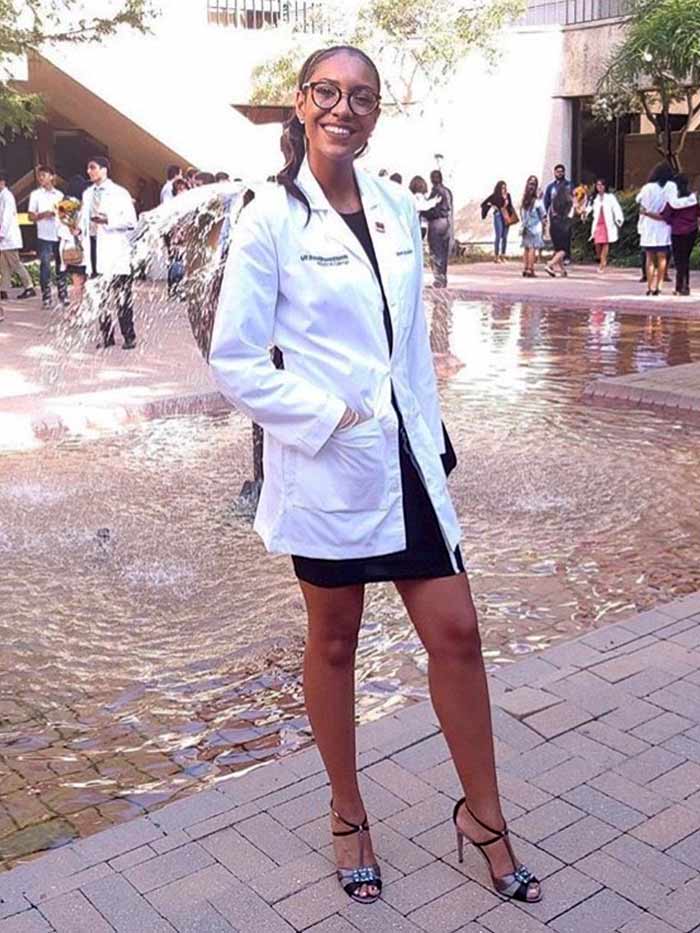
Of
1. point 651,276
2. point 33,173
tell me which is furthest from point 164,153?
point 651,276

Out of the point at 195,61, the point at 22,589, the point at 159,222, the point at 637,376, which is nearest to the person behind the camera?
the point at 22,589

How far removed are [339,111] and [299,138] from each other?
0.18 meters

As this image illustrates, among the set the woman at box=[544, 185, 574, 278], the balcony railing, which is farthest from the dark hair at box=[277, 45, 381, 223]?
the balcony railing

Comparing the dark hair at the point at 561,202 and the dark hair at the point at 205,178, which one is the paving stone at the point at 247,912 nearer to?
the dark hair at the point at 205,178

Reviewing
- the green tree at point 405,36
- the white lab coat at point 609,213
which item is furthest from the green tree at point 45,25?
the white lab coat at point 609,213

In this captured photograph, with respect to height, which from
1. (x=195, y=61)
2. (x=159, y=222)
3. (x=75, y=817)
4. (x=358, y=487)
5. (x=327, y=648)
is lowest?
(x=75, y=817)

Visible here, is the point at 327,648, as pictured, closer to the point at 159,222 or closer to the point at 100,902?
the point at 100,902

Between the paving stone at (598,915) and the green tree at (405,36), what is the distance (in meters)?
23.5

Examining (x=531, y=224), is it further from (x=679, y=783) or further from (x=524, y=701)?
(x=679, y=783)

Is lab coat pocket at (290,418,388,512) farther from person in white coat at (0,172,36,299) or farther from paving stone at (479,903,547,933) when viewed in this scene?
person in white coat at (0,172,36,299)

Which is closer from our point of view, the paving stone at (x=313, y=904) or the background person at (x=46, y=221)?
the paving stone at (x=313, y=904)

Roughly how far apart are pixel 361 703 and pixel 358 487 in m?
1.80

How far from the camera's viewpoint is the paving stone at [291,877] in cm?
308

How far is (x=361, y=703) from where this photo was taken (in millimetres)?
4500
